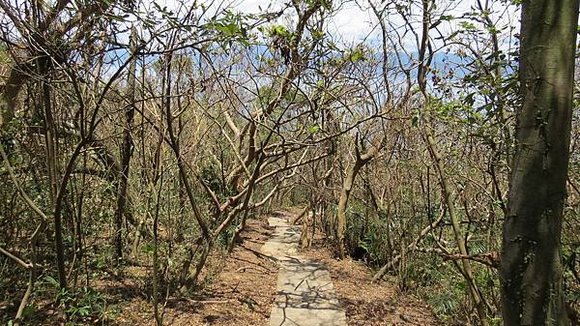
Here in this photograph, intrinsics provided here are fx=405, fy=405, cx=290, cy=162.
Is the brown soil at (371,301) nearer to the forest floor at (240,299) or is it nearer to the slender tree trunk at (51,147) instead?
the forest floor at (240,299)

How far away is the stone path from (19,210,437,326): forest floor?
12cm

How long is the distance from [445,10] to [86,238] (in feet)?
14.9

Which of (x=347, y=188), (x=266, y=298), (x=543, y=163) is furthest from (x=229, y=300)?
(x=543, y=163)

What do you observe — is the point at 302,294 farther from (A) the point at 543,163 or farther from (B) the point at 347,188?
(A) the point at 543,163

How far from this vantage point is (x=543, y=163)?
1358 mm

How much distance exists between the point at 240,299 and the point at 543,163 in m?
4.58

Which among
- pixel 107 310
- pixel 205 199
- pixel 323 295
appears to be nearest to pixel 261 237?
pixel 205 199

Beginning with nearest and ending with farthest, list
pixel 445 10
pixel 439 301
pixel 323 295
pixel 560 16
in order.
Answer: pixel 560 16 < pixel 445 10 < pixel 439 301 < pixel 323 295

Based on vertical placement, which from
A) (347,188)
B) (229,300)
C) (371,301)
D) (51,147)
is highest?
(347,188)

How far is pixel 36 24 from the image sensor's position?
2721 millimetres

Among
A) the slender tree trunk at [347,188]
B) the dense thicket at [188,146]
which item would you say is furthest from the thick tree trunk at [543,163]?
the slender tree trunk at [347,188]

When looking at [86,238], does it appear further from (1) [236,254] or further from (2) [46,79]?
(1) [236,254]

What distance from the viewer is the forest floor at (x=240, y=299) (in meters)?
4.44

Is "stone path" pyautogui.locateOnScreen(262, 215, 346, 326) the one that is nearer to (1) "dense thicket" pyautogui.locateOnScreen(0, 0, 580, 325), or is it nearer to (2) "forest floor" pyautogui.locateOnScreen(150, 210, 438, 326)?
(2) "forest floor" pyautogui.locateOnScreen(150, 210, 438, 326)
